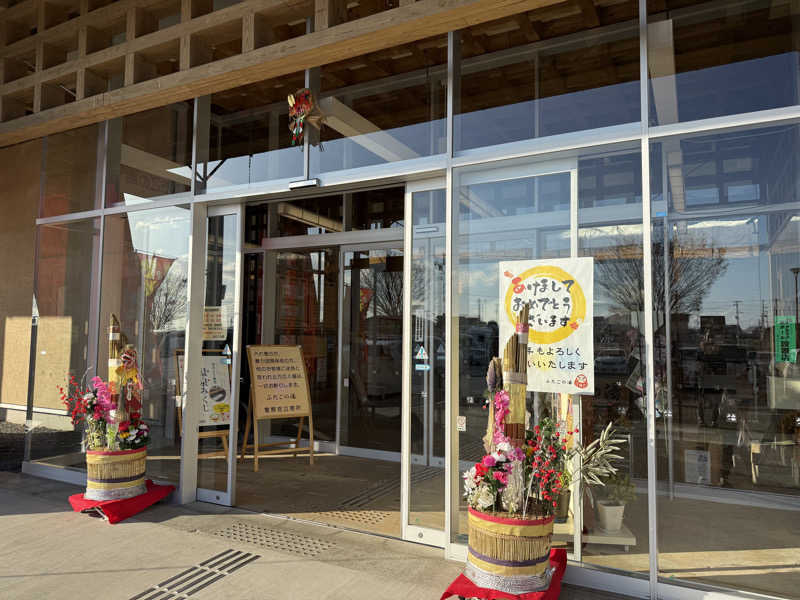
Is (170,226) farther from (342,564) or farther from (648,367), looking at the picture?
(648,367)

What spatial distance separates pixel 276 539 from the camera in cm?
378

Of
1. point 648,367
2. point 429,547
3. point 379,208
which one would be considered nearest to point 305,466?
point 429,547

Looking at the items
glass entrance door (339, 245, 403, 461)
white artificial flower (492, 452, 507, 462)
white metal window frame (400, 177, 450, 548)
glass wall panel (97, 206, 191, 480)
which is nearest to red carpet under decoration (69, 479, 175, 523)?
glass wall panel (97, 206, 191, 480)

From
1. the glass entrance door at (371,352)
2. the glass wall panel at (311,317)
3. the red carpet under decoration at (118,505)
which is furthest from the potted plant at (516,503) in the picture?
the glass wall panel at (311,317)

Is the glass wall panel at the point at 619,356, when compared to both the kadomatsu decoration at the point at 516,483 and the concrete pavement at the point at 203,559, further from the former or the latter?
the concrete pavement at the point at 203,559

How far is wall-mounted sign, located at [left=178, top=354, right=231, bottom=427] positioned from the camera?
4.70 m

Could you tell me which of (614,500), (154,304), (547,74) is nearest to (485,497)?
(614,500)

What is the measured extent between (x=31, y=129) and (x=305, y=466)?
4464 millimetres

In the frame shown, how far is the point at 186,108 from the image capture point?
4820 millimetres

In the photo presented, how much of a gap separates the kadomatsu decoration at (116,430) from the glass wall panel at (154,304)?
0.18 meters

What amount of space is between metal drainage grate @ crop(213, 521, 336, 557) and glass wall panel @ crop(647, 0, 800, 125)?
135 inches

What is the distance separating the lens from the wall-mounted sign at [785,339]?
10.3 ft

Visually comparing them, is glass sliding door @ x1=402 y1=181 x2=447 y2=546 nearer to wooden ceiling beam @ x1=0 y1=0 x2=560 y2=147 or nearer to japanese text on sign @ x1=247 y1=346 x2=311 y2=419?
wooden ceiling beam @ x1=0 y1=0 x2=560 y2=147

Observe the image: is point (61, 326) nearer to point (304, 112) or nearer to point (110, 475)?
point (110, 475)
